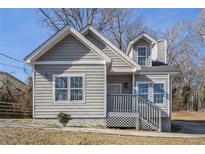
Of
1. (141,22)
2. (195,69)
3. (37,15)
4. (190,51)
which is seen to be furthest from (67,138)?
(195,69)

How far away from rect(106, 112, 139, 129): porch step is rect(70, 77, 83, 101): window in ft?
5.64

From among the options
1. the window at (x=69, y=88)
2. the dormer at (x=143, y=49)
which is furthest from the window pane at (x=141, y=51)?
the window at (x=69, y=88)

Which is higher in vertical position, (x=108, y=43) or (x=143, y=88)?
(x=108, y=43)

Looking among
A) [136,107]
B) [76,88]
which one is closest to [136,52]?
[136,107]

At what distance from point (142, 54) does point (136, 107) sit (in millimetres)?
4606

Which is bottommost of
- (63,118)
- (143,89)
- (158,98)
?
(63,118)

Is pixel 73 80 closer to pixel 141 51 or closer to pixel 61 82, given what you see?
pixel 61 82

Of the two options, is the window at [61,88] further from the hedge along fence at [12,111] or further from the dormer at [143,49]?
the hedge along fence at [12,111]

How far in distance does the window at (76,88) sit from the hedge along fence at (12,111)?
9.54 m

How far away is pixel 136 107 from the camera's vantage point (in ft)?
57.4

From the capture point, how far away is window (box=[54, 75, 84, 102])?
16.8 m
